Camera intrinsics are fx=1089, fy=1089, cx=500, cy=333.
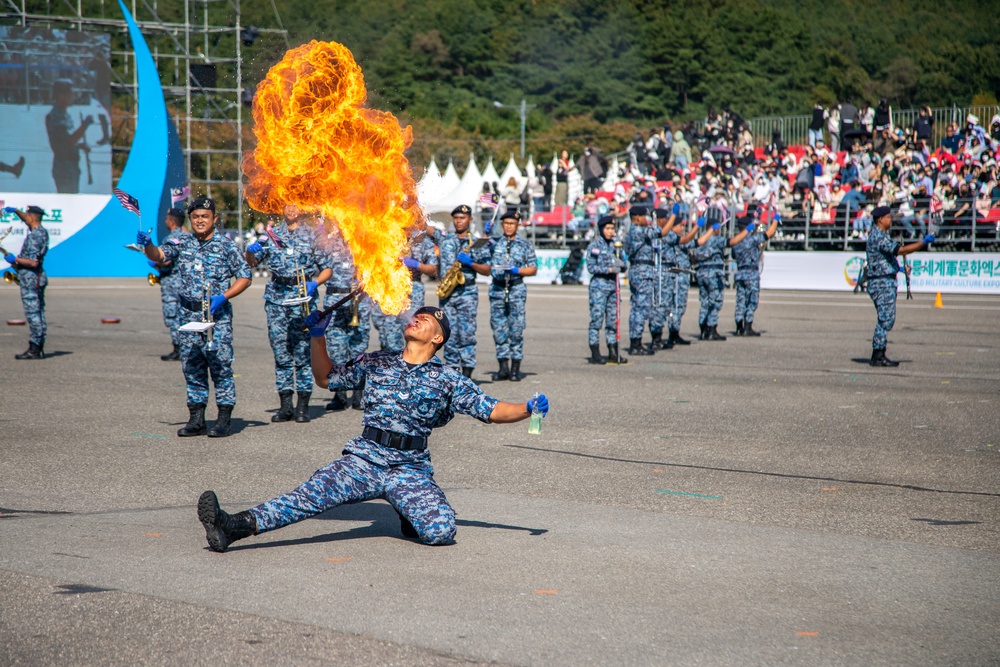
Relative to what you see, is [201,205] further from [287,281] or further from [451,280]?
[451,280]

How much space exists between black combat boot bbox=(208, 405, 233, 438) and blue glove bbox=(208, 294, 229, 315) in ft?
2.87

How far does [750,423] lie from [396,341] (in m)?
4.35

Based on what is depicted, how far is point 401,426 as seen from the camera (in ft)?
20.5

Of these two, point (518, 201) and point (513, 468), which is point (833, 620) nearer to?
point (513, 468)

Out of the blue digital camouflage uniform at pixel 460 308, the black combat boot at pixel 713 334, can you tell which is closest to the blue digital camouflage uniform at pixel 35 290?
the blue digital camouflage uniform at pixel 460 308

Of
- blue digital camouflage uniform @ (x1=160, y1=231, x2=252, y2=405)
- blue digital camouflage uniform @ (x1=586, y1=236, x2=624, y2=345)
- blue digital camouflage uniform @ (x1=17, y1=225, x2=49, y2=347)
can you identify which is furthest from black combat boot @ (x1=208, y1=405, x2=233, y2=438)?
blue digital camouflage uniform @ (x1=17, y1=225, x2=49, y2=347)

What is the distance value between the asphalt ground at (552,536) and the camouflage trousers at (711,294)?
18.2ft

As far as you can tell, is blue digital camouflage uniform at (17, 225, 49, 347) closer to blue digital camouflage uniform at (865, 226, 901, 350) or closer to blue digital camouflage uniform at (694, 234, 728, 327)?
blue digital camouflage uniform at (694, 234, 728, 327)

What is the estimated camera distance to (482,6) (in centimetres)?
8050

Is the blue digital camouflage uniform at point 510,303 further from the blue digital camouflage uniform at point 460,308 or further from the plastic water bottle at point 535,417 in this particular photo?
the plastic water bottle at point 535,417

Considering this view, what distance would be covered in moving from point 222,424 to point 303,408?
1030mm

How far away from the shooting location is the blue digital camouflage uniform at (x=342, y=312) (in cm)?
1083

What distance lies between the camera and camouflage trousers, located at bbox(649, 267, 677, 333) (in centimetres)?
1700

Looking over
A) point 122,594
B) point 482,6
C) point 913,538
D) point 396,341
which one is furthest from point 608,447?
point 482,6
